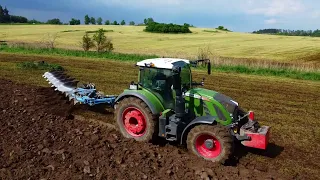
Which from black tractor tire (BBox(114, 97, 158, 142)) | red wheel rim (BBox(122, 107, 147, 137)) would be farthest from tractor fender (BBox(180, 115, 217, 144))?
red wheel rim (BBox(122, 107, 147, 137))

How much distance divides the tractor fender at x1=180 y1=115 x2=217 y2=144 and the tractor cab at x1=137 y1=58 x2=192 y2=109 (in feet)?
2.35

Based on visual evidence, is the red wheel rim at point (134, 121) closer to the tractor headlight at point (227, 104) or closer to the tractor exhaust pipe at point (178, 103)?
the tractor exhaust pipe at point (178, 103)

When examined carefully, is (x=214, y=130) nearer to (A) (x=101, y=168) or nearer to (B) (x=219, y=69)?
(A) (x=101, y=168)

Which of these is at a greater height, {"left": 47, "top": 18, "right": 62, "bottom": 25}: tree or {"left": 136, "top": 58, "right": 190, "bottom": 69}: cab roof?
{"left": 47, "top": 18, "right": 62, "bottom": 25}: tree

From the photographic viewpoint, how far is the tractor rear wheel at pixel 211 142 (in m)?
6.52

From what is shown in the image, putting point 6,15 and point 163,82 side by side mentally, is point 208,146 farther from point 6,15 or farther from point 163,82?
point 6,15

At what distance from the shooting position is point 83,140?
741 centimetres

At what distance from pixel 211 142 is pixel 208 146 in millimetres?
98

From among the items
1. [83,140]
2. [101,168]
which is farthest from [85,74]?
[101,168]

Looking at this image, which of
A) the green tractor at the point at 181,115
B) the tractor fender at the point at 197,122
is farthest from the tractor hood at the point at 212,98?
the tractor fender at the point at 197,122

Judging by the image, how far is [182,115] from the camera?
716cm

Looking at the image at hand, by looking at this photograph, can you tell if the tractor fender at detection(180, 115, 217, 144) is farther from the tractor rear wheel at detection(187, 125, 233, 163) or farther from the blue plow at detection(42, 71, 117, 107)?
the blue plow at detection(42, 71, 117, 107)

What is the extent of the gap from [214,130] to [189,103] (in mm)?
975

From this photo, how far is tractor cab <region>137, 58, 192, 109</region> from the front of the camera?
7.38 m
